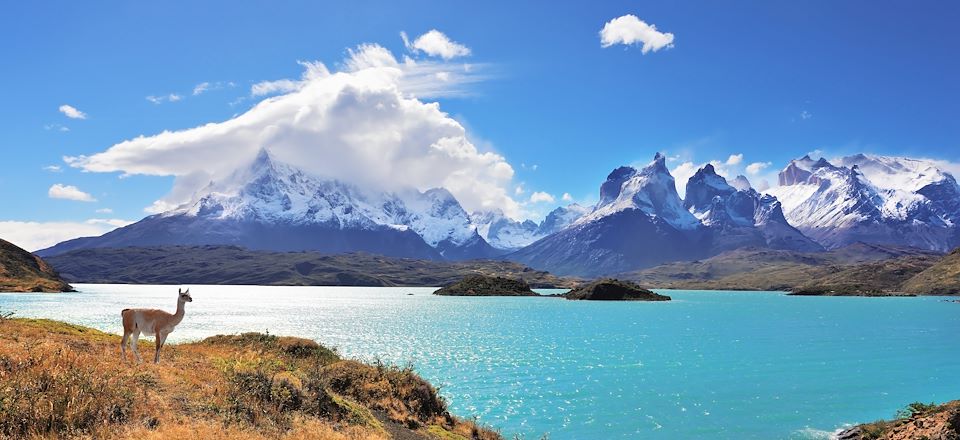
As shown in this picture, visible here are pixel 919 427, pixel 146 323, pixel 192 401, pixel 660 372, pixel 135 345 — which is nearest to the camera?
pixel 192 401

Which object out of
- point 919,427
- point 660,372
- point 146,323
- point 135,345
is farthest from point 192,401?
point 660,372

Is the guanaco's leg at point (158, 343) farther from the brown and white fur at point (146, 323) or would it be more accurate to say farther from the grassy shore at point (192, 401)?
the grassy shore at point (192, 401)

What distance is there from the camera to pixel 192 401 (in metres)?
20.5

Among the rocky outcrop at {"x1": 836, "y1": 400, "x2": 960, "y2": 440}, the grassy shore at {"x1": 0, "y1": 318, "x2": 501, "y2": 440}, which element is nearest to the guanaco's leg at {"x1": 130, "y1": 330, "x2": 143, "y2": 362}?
the grassy shore at {"x1": 0, "y1": 318, "x2": 501, "y2": 440}

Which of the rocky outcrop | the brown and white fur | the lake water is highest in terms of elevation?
the brown and white fur

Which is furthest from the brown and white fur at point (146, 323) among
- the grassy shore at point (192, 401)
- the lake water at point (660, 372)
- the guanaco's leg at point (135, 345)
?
the lake water at point (660, 372)

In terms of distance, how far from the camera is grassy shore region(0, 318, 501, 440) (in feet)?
53.1

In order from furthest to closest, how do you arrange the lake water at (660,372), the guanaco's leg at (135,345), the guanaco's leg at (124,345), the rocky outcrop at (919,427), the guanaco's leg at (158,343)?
the lake water at (660,372)
the rocky outcrop at (919,427)
the guanaco's leg at (158,343)
the guanaco's leg at (124,345)
the guanaco's leg at (135,345)

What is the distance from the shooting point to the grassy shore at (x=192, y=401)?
53.1ft

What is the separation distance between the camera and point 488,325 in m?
125

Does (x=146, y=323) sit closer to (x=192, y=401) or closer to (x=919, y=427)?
(x=192, y=401)

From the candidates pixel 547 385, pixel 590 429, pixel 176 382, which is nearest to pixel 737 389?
pixel 547 385

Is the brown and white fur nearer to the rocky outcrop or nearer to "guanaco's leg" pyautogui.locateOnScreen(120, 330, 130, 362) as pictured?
"guanaco's leg" pyautogui.locateOnScreen(120, 330, 130, 362)

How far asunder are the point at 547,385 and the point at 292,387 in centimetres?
3439
